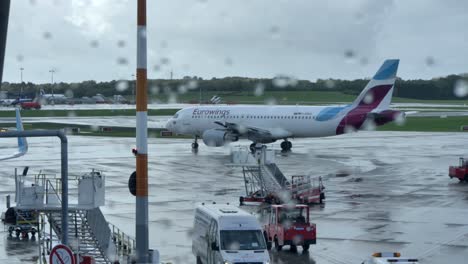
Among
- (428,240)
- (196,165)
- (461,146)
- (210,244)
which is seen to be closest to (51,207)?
(210,244)

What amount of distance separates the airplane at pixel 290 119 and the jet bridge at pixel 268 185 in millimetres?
20818

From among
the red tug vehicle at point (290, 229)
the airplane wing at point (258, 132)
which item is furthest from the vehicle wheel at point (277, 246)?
the airplane wing at point (258, 132)

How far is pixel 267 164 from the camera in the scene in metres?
40.3

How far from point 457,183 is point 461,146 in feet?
91.5

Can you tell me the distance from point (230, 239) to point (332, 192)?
19.7 m

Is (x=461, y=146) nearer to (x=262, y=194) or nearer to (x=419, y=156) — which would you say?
(x=419, y=156)

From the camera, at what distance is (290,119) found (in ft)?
220

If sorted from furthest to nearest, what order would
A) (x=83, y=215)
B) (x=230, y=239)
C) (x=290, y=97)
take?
(x=290, y=97) → (x=83, y=215) → (x=230, y=239)

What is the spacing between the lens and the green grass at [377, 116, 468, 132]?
102m

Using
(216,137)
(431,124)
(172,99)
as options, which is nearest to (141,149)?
(216,137)

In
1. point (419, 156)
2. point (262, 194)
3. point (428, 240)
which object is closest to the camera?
point (428, 240)

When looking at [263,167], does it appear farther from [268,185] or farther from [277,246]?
[277,246]

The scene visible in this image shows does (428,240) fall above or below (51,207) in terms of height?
below

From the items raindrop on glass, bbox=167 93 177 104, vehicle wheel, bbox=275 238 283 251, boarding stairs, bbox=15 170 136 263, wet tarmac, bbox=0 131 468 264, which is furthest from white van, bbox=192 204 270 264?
raindrop on glass, bbox=167 93 177 104
